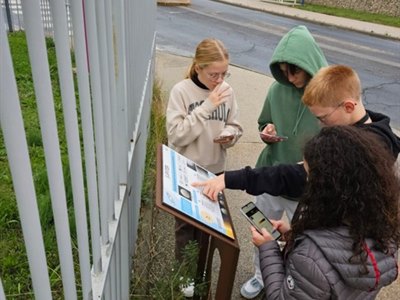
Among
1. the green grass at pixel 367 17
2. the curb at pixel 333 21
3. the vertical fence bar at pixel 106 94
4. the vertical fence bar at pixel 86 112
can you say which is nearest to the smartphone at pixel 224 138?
the vertical fence bar at pixel 106 94

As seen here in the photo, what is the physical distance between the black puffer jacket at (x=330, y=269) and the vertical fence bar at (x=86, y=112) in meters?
0.68

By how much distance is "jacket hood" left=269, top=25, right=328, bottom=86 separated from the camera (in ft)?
7.58

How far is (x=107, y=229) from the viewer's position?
5.25 feet

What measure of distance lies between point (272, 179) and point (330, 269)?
25.9 inches

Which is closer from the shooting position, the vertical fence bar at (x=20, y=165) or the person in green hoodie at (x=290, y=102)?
the vertical fence bar at (x=20, y=165)

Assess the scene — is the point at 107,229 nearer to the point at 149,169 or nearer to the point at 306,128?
the point at 306,128

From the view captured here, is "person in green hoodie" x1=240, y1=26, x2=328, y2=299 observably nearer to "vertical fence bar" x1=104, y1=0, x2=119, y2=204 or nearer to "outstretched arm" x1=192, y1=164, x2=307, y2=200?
"outstretched arm" x1=192, y1=164, x2=307, y2=200

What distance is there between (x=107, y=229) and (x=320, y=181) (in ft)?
2.55

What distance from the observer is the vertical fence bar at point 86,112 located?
116 centimetres

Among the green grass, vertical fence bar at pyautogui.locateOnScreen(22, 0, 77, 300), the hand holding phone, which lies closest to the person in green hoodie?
the hand holding phone

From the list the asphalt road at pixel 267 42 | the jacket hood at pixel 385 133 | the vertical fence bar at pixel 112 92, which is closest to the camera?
the vertical fence bar at pixel 112 92

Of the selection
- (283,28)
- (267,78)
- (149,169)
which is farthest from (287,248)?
(283,28)

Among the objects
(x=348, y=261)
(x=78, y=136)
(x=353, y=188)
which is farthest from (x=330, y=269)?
(x=78, y=136)

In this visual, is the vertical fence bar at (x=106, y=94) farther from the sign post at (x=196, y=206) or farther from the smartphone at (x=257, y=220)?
the smartphone at (x=257, y=220)
